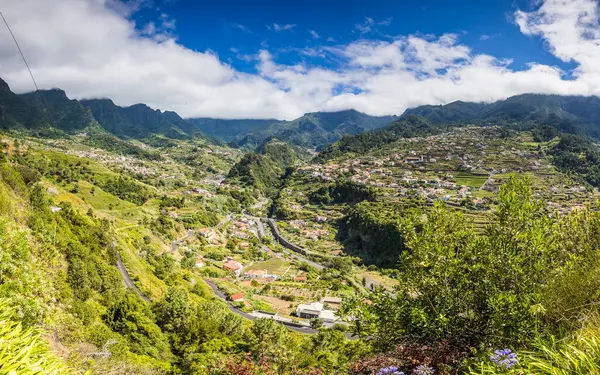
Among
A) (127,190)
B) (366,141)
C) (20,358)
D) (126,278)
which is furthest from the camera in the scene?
(366,141)

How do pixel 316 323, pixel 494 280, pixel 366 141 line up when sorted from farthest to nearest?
pixel 366 141, pixel 316 323, pixel 494 280

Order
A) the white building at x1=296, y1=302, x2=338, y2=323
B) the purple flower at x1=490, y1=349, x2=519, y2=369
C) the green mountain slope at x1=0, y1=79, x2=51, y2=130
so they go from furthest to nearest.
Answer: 1. the green mountain slope at x1=0, y1=79, x2=51, y2=130
2. the white building at x1=296, y1=302, x2=338, y2=323
3. the purple flower at x1=490, y1=349, x2=519, y2=369

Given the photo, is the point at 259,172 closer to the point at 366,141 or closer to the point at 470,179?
the point at 366,141

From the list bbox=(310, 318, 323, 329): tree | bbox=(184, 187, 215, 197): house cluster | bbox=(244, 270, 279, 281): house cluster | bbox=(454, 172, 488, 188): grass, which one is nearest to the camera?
bbox=(310, 318, 323, 329): tree

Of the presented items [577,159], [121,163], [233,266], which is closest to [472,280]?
[233,266]

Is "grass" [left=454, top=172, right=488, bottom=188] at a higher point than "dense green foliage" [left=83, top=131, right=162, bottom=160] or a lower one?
lower

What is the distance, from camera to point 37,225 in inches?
562

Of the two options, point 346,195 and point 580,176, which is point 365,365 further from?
point 580,176

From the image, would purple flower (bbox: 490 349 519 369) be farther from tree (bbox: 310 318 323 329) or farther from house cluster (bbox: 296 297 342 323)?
house cluster (bbox: 296 297 342 323)

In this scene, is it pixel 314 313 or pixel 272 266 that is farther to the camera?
pixel 272 266

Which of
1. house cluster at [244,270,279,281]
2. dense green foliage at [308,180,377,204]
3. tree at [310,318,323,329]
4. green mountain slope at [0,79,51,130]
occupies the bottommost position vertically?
house cluster at [244,270,279,281]

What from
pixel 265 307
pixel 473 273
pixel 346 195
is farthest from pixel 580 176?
pixel 473 273

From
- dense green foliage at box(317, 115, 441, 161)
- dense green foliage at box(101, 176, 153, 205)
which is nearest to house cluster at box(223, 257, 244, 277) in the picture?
dense green foliage at box(101, 176, 153, 205)

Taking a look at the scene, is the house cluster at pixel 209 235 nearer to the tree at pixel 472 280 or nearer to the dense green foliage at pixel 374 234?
the dense green foliage at pixel 374 234
